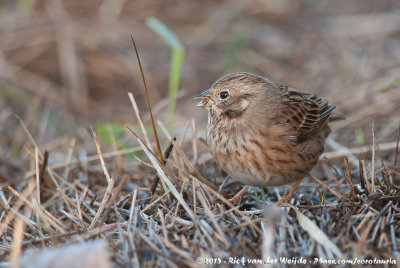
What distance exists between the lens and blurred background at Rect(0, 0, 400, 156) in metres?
6.96

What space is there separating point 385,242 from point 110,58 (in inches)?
237

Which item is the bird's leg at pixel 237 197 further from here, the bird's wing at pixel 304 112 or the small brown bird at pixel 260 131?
the bird's wing at pixel 304 112

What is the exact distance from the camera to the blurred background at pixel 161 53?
6.96 meters

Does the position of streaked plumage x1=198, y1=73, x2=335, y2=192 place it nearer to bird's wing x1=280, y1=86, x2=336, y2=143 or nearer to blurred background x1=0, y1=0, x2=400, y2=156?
bird's wing x1=280, y1=86, x2=336, y2=143

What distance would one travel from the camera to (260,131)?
13.0ft

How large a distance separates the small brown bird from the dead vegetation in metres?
0.26

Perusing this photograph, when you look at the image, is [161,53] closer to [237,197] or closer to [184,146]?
[184,146]

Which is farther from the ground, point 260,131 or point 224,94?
point 224,94

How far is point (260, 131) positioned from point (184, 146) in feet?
6.14

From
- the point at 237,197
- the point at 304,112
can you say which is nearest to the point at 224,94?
the point at 304,112

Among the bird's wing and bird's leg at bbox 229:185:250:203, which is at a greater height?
the bird's wing

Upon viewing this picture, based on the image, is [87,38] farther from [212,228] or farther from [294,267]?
[294,267]

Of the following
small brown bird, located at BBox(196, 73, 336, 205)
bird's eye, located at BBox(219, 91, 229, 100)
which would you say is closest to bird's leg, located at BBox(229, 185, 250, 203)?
small brown bird, located at BBox(196, 73, 336, 205)

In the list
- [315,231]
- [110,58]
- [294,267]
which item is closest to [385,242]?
[315,231]
